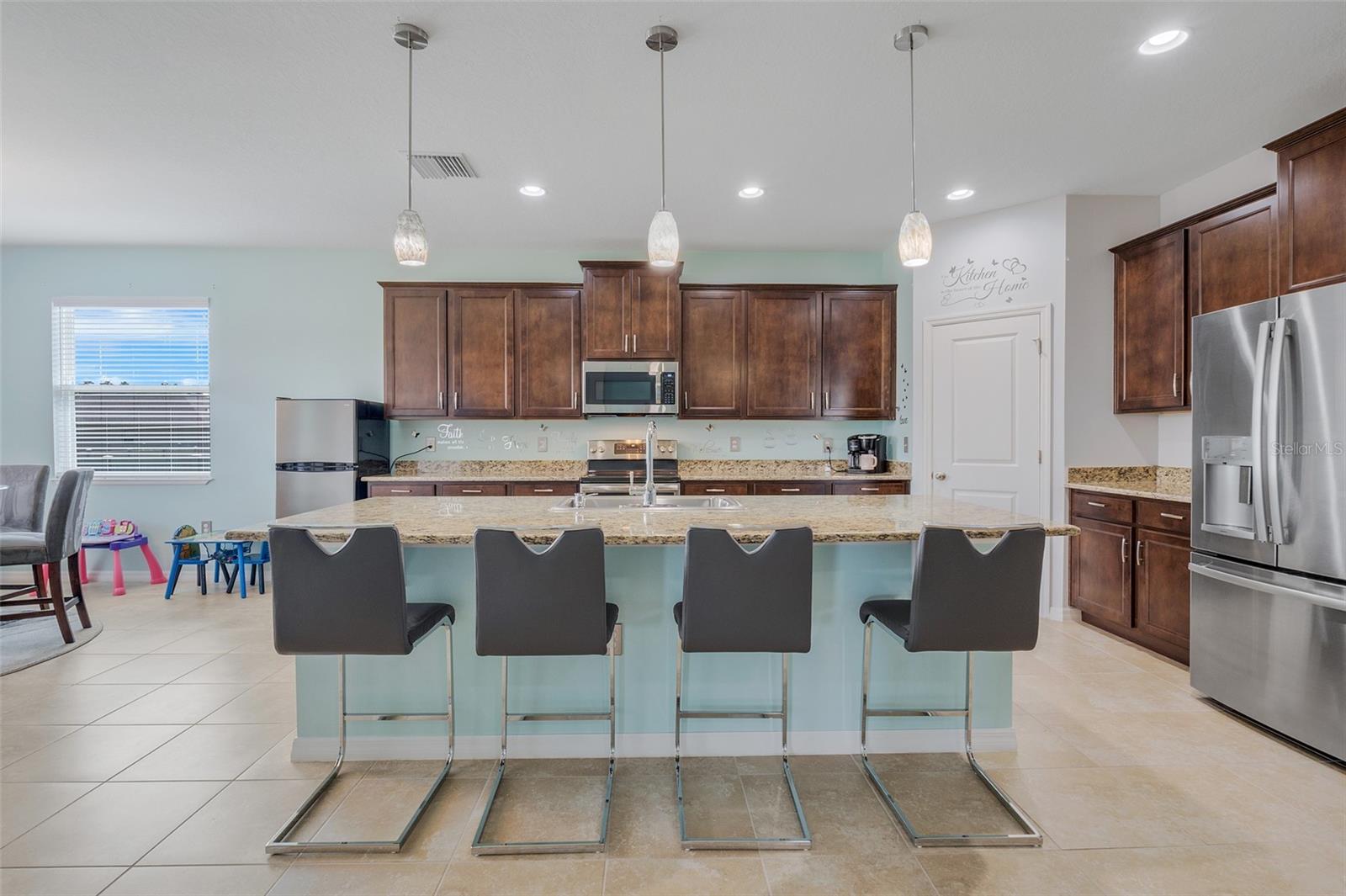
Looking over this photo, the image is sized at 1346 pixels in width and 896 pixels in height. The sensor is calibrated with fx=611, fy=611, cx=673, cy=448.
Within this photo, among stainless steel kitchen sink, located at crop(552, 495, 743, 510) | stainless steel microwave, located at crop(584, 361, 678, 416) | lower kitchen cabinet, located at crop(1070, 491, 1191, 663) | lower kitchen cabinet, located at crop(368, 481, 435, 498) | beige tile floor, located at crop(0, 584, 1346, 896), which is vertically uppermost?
stainless steel microwave, located at crop(584, 361, 678, 416)

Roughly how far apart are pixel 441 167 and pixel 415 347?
177 cm

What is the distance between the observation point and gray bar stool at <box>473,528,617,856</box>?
1.78 m

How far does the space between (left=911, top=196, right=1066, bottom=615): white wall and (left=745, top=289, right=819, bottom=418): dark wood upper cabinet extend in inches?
32.3

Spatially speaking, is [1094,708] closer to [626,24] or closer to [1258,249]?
[1258,249]

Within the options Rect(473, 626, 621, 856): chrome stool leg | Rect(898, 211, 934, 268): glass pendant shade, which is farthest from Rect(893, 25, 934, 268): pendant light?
Rect(473, 626, 621, 856): chrome stool leg

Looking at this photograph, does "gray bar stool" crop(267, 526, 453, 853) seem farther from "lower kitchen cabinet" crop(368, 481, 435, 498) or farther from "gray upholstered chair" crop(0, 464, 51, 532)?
"gray upholstered chair" crop(0, 464, 51, 532)

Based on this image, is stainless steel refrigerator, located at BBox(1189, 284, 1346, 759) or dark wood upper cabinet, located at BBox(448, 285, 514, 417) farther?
dark wood upper cabinet, located at BBox(448, 285, 514, 417)

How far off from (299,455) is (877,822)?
174 inches

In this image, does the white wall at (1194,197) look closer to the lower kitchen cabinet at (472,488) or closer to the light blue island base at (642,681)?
the light blue island base at (642,681)

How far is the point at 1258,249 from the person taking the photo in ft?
9.82

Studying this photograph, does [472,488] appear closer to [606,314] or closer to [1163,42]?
[606,314]

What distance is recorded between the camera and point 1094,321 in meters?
3.86

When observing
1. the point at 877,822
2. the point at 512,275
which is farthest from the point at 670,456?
the point at 877,822

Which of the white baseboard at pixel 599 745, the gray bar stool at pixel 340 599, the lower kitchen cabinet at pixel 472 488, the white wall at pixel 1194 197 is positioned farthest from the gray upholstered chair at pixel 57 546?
the white wall at pixel 1194 197
